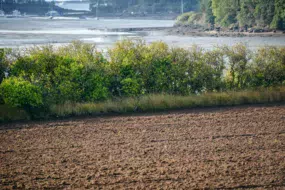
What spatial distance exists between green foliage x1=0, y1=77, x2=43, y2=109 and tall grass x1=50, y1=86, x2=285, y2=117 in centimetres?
67

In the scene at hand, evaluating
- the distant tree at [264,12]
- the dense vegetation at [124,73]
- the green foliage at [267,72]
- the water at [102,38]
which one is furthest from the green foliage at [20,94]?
the distant tree at [264,12]

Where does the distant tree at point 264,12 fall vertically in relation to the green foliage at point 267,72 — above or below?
above

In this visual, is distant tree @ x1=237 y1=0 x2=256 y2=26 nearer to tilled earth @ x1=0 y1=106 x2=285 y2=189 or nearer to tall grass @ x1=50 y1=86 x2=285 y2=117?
tall grass @ x1=50 y1=86 x2=285 y2=117

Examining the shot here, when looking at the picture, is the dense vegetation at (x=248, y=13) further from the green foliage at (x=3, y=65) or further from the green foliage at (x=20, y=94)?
the green foliage at (x=20, y=94)

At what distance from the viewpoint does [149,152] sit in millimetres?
9602

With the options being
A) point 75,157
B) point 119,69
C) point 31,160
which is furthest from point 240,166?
point 119,69

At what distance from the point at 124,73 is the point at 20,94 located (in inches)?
153

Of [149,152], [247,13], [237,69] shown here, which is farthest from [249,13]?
[149,152]

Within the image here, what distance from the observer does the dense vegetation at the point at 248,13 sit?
79.5m

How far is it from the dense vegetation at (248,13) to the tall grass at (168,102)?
67469mm

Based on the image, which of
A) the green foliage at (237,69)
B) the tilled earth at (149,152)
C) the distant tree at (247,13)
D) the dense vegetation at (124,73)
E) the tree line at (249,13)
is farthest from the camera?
the distant tree at (247,13)

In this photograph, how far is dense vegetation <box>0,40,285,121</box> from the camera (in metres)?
13.6

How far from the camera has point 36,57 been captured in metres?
14.6

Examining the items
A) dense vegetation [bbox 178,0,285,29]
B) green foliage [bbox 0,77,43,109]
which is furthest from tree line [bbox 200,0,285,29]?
green foliage [bbox 0,77,43,109]
